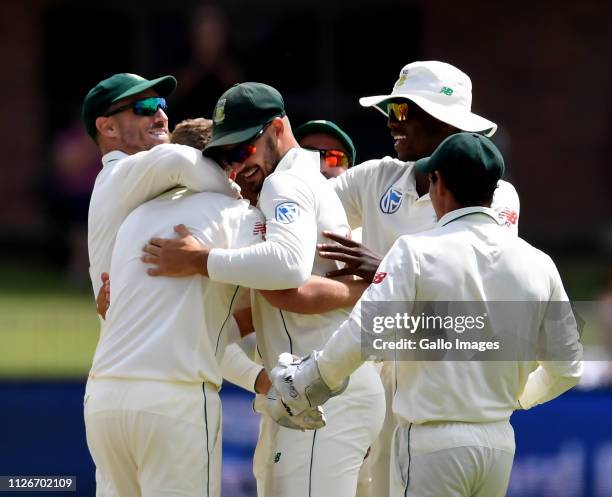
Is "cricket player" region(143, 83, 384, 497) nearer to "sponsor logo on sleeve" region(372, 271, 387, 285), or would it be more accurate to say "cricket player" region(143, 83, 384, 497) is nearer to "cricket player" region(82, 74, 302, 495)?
"cricket player" region(82, 74, 302, 495)

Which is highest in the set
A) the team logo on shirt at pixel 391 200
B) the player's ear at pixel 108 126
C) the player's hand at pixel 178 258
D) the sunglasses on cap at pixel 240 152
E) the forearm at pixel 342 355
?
the player's ear at pixel 108 126

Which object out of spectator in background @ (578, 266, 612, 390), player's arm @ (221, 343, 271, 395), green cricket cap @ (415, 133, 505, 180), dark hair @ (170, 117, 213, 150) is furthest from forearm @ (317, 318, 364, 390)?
spectator in background @ (578, 266, 612, 390)

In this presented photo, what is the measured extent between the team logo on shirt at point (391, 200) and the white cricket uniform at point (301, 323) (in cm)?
34

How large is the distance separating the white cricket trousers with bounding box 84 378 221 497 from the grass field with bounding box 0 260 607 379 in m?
4.11

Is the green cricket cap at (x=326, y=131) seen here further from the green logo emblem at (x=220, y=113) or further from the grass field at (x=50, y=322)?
the grass field at (x=50, y=322)

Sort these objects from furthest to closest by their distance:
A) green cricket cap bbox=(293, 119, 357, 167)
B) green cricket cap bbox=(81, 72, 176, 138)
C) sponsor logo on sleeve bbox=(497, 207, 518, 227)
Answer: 1. green cricket cap bbox=(293, 119, 357, 167)
2. green cricket cap bbox=(81, 72, 176, 138)
3. sponsor logo on sleeve bbox=(497, 207, 518, 227)

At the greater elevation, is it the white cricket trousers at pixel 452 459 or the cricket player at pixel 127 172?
the cricket player at pixel 127 172

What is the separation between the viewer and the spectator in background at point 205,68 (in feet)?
53.5

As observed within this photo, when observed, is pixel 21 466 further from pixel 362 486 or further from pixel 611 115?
pixel 611 115

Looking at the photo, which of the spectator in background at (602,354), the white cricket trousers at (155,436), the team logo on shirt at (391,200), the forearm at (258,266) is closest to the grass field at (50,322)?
the spectator in background at (602,354)

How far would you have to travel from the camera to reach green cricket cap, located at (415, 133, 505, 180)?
15.3 feet

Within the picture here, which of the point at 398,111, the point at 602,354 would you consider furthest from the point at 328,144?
the point at 602,354

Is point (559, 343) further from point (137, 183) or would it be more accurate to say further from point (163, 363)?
point (137, 183)

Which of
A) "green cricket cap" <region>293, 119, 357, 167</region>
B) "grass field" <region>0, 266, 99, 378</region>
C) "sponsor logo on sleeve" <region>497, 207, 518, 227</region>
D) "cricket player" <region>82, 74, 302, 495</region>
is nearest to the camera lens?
"cricket player" <region>82, 74, 302, 495</region>
